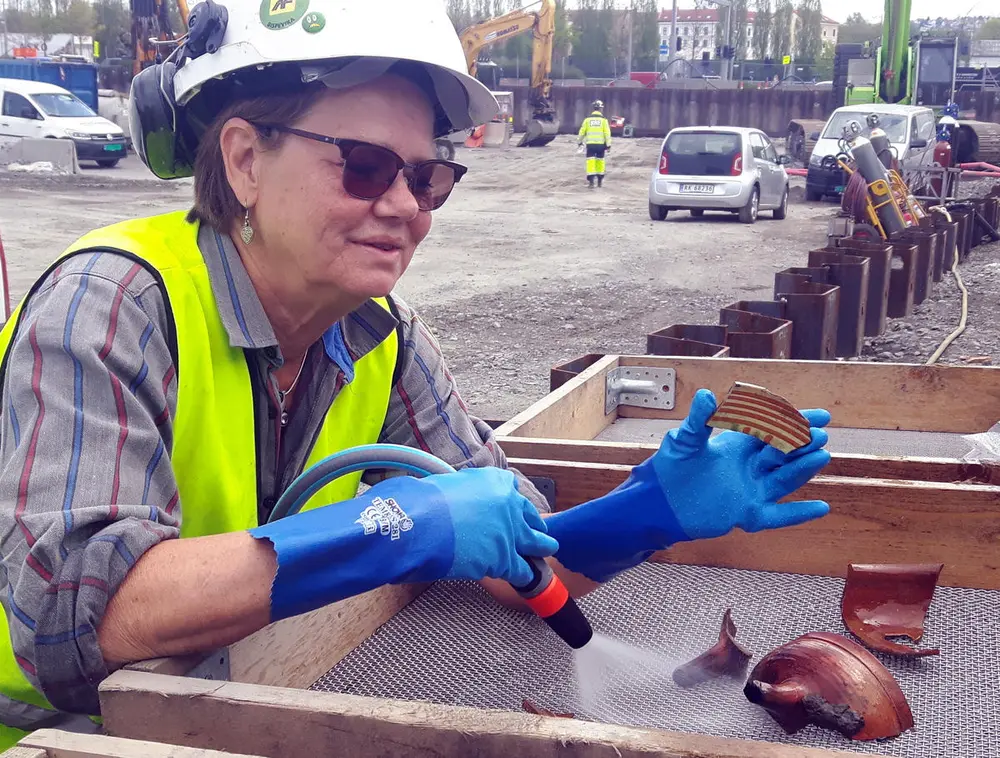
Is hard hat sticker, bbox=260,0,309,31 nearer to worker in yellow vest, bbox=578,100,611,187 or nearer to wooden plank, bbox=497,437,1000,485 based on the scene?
wooden plank, bbox=497,437,1000,485

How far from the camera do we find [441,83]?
2094mm

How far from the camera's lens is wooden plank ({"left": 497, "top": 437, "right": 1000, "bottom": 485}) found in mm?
2654

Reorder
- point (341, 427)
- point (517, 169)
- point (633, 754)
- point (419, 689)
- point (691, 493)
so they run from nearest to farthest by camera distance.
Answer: point (633, 754)
point (691, 493)
point (419, 689)
point (341, 427)
point (517, 169)

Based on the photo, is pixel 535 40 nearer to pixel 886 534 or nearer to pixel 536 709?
pixel 886 534

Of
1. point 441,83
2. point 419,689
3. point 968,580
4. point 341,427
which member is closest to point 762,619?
point 968,580

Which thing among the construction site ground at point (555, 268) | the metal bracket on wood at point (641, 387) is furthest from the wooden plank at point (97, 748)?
the construction site ground at point (555, 268)

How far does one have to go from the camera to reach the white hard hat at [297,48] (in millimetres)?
1873

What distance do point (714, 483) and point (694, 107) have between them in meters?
43.5

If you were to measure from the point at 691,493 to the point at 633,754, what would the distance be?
57cm

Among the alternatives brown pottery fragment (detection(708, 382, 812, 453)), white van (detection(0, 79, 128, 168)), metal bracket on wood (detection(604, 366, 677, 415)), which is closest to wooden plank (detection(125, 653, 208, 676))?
brown pottery fragment (detection(708, 382, 812, 453))

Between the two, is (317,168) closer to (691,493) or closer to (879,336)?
(691,493)

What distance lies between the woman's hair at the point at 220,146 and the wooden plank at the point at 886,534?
3.60ft

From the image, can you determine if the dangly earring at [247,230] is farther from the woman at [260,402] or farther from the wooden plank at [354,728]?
the wooden plank at [354,728]

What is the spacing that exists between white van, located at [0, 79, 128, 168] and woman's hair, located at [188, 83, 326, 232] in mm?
25044
